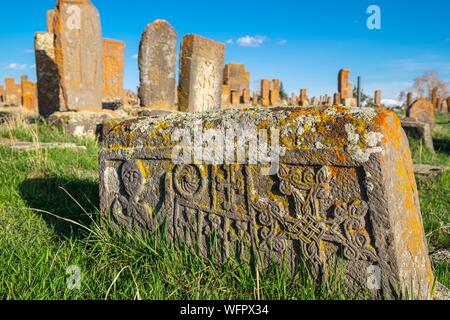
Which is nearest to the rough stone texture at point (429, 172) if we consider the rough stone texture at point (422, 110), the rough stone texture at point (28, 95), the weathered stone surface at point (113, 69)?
the rough stone texture at point (422, 110)

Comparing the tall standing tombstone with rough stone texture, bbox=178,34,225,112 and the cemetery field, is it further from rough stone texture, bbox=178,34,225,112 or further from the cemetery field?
the cemetery field

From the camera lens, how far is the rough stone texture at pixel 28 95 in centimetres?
1830

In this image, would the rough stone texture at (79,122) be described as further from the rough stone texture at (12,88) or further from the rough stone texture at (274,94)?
the rough stone texture at (12,88)

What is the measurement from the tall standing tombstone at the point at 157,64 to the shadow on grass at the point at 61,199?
5.86m

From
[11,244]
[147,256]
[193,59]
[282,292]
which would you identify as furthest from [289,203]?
[193,59]

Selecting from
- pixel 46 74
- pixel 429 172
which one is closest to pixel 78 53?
pixel 46 74

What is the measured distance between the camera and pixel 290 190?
2.03 m

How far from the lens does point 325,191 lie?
1.95 metres

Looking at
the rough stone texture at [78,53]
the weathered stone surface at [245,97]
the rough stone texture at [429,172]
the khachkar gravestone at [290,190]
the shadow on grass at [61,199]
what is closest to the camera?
the khachkar gravestone at [290,190]

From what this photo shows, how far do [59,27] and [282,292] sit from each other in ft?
24.8

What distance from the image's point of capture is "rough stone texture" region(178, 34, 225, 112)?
888 cm

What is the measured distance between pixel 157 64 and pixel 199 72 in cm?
105

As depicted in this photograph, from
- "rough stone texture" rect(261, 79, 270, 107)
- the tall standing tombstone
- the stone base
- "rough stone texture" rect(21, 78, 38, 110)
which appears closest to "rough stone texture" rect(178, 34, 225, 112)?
the tall standing tombstone

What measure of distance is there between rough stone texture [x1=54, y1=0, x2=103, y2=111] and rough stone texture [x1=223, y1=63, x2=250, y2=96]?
648 inches
